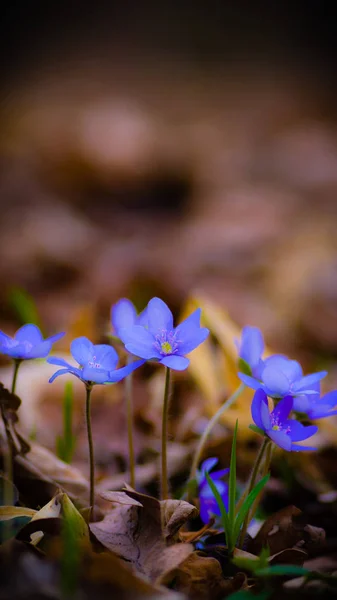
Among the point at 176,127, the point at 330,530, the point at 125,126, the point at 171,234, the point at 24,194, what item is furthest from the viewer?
the point at 176,127

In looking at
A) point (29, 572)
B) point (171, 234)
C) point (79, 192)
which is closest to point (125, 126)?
point (79, 192)

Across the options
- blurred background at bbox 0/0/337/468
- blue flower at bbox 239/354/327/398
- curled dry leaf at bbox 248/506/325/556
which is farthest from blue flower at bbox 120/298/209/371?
blurred background at bbox 0/0/337/468

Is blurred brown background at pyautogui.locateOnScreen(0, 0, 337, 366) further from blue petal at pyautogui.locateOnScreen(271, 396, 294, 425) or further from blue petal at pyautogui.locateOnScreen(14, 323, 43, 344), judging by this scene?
blue petal at pyautogui.locateOnScreen(271, 396, 294, 425)

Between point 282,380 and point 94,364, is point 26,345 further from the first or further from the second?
point 282,380

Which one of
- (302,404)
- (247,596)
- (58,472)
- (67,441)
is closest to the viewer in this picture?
(247,596)

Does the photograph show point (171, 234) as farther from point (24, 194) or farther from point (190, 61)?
point (190, 61)

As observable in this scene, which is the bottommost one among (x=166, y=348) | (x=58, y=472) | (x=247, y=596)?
(x=58, y=472)

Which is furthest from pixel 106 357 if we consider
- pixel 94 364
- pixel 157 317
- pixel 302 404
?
pixel 302 404

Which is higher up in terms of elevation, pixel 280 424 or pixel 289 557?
pixel 280 424
